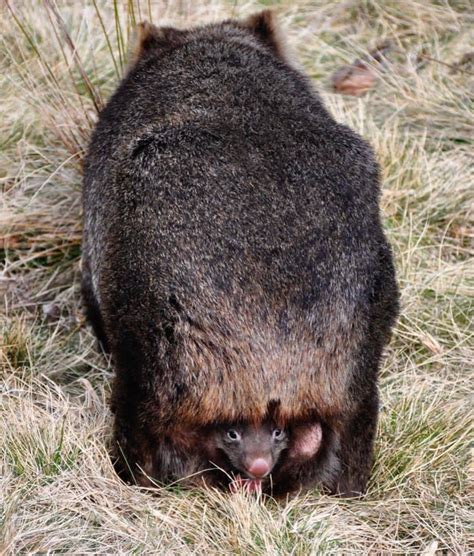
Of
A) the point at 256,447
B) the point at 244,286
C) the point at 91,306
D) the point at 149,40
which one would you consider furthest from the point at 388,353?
the point at 149,40

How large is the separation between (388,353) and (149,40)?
73.3 inches

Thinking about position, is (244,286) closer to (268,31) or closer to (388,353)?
(388,353)

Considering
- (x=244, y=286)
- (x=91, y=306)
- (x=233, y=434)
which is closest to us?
(x=244, y=286)

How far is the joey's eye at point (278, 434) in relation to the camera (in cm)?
402

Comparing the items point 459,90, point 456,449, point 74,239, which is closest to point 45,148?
point 74,239

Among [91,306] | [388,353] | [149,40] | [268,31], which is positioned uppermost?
[149,40]

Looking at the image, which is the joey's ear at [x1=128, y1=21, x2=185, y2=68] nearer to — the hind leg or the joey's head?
the hind leg

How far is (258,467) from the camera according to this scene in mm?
3973

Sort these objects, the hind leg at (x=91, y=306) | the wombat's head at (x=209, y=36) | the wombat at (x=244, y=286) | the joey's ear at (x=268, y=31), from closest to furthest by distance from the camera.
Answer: the wombat at (x=244, y=286), the hind leg at (x=91, y=306), the wombat's head at (x=209, y=36), the joey's ear at (x=268, y=31)

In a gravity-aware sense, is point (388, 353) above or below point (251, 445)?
below

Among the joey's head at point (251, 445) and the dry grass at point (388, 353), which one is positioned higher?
the joey's head at point (251, 445)

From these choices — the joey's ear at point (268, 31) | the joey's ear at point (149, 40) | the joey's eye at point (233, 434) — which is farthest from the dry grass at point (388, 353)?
the joey's ear at point (268, 31)

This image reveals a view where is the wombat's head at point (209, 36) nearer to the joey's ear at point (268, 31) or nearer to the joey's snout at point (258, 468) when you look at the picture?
the joey's ear at point (268, 31)

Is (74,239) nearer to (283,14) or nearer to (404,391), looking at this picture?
(404,391)
